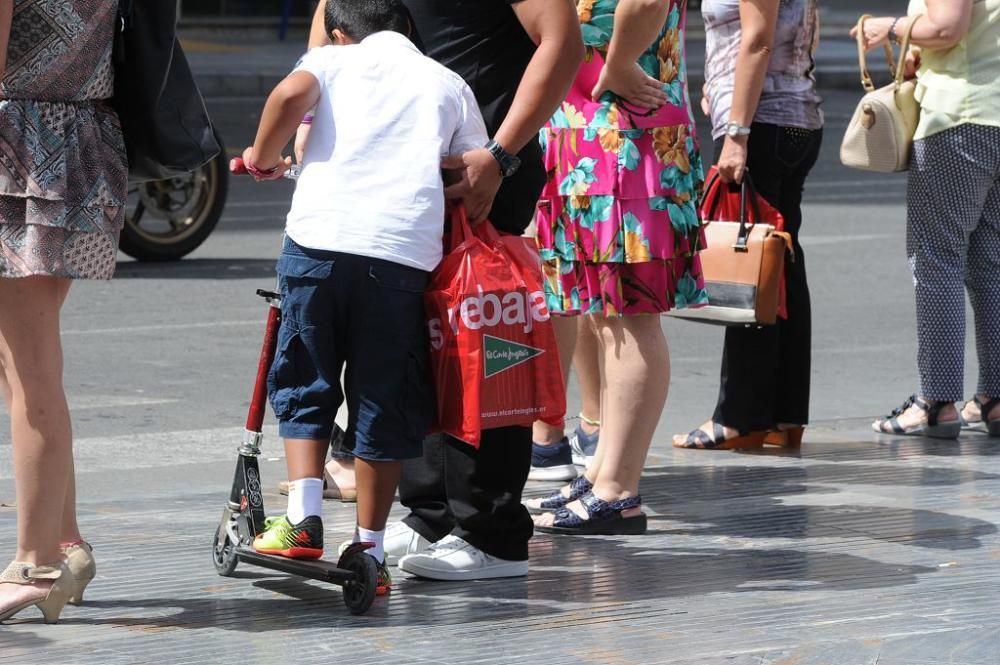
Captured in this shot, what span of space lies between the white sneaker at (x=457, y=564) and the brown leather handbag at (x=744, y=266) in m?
1.72

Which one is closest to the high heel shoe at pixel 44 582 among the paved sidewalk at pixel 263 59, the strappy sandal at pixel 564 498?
the strappy sandal at pixel 564 498

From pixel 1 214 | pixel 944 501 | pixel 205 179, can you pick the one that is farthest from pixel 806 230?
pixel 1 214

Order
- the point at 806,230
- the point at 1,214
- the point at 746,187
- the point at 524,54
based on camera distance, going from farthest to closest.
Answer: the point at 806,230 < the point at 746,187 < the point at 524,54 < the point at 1,214

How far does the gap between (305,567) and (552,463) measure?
6.13 ft

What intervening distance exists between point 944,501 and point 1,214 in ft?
10.3

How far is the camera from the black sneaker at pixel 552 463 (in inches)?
252

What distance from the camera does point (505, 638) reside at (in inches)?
178

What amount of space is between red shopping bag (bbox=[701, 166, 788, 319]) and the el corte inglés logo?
2.09 metres

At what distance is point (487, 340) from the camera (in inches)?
185

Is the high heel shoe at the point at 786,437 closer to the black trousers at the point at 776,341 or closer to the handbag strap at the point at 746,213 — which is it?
the black trousers at the point at 776,341

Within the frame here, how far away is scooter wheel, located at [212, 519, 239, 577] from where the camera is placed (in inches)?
193

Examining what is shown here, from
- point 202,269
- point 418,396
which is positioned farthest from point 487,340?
point 202,269

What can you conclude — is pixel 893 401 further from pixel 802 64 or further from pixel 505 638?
pixel 505 638

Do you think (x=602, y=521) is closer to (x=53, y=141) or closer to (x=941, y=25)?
(x=53, y=141)
